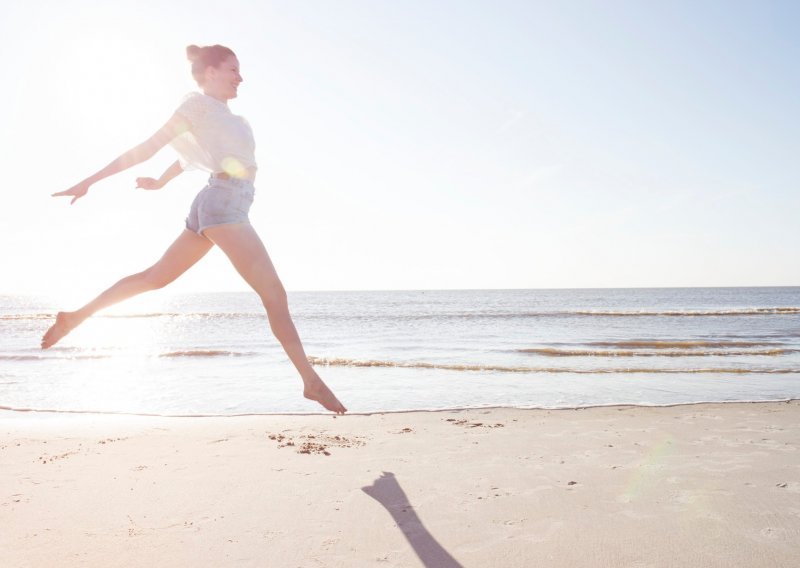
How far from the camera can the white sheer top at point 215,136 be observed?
9.30 ft

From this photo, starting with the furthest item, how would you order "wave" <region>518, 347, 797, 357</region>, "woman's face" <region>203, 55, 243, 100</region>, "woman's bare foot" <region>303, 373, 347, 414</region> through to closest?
1. "wave" <region>518, 347, 797, 357</region>
2. "woman's bare foot" <region>303, 373, 347, 414</region>
3. "woman's face" <region>203, 55, 243, 100</region>

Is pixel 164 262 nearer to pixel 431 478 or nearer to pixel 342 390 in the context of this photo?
pixel 431 478

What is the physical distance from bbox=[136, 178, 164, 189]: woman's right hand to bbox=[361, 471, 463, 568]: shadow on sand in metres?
1.97

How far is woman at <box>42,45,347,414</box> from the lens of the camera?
282 centimetres

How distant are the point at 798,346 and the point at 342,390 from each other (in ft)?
43.5

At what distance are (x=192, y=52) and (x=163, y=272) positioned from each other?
1099 mm

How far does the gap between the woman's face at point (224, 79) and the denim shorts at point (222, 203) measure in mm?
449

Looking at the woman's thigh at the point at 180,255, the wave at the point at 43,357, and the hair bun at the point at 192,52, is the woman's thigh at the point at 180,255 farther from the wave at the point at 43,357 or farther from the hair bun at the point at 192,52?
the wave at the point at 43,357

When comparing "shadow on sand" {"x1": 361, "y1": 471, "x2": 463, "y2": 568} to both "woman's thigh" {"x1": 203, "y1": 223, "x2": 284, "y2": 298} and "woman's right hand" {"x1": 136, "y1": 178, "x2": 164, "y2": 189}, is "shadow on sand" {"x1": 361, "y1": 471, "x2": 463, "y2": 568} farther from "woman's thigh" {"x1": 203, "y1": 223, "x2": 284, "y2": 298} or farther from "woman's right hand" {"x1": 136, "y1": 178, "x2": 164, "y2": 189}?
"woman's right hand" {"x1": 136, "y1": 178, "x2": 164, "y2": 189}

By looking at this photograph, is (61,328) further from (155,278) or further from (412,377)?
(412,377)

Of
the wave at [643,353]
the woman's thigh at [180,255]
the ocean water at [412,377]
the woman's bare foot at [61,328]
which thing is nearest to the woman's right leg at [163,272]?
the woman's thigh at [180,255]

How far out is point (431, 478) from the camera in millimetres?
3590

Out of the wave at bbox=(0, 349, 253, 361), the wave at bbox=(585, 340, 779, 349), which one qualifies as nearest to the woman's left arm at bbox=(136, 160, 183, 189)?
the wave at bbox=(0, 349, 253, 361)

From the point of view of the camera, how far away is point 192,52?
9.93 ft
